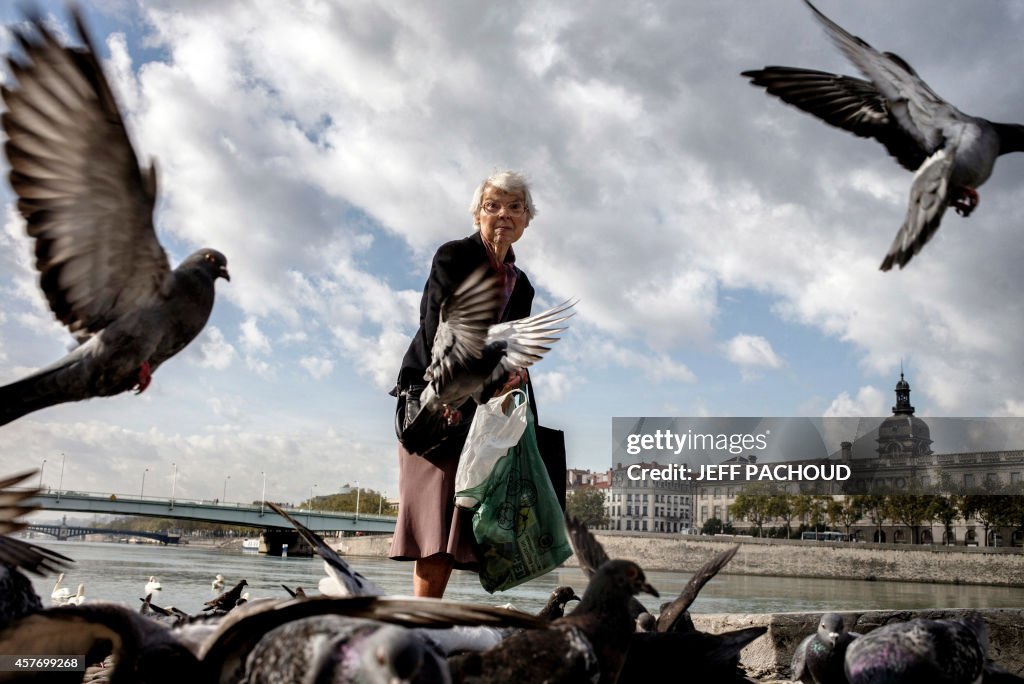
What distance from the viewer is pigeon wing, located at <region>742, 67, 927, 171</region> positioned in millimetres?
2391

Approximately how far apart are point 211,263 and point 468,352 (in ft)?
4.18

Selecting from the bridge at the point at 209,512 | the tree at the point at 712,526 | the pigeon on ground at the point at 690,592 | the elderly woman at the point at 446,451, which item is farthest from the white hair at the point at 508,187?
the tree at the point at 712,526

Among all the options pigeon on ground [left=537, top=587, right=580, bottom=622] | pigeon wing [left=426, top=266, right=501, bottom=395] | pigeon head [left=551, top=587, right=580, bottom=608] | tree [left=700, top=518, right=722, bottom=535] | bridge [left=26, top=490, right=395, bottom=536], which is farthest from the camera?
tree [left=700, top=518, right=722, bottom=535]

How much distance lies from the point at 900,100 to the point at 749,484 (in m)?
99.2

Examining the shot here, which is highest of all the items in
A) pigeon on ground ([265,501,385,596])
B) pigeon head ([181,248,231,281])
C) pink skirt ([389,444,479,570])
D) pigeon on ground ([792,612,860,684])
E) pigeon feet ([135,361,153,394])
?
pigeon head ([181,248,231,281])

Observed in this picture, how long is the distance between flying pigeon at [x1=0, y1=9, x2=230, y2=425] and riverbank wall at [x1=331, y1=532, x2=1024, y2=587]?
184 feet

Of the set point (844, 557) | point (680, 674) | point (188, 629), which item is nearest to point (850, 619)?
point (680, 674)

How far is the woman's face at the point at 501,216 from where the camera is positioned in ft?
13.8

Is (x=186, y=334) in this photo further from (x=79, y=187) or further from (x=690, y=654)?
(x=690, y=654)

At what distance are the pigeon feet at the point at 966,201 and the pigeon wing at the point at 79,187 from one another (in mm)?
2059

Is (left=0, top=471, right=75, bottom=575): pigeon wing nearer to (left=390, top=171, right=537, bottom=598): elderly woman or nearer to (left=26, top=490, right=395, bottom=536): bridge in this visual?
(left=390, top=171, right=537, bottom=598): elderly woman

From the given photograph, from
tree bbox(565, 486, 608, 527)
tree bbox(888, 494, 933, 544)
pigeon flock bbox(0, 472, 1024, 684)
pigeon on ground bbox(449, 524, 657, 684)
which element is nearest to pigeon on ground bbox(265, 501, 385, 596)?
pigeon flock bbox(0, 472, 1024, 684)

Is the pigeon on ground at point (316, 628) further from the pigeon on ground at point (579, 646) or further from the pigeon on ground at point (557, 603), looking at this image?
the pigeon on ground at point (557, 603)

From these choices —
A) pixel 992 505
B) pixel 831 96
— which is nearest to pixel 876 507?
pixel 992 505
